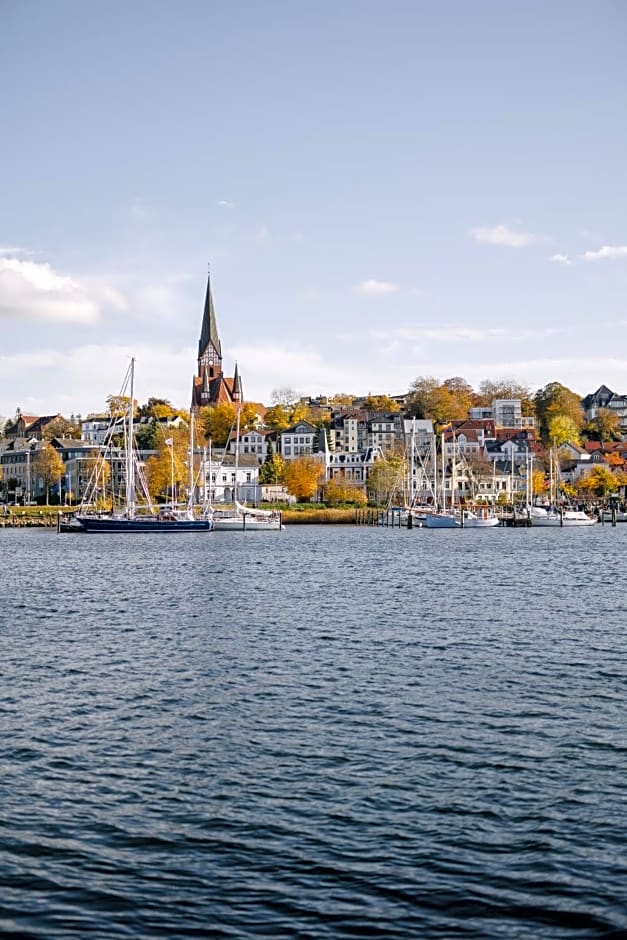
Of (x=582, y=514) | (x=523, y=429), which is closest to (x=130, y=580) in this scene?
(x=582, y=514)

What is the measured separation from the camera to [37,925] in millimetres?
10555

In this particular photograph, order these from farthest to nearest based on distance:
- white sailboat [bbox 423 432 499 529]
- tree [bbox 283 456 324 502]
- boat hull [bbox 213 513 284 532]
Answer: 1. tree [bbox 283 456 324 502]
2. white sailboat [bbox 423 432 499 529]
3. boat hull [bbox 213 513 284 532]

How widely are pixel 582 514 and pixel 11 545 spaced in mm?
69993

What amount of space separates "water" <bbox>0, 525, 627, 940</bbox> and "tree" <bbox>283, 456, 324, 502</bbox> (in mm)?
110694

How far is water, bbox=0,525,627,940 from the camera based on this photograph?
1099 cm

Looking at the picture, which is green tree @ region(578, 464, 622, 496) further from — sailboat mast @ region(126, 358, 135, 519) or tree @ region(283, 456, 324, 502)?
sailboat mast @ region(126, 358, 135, 519)

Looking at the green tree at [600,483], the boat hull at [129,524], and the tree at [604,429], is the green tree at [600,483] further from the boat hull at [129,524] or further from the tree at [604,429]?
the boat hull at [129,524]

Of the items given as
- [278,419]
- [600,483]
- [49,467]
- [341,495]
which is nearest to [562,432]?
[600,483]

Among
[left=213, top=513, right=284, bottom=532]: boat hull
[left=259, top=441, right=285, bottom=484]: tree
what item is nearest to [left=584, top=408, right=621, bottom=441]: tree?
[left=259, top=441, right=285, bottom=484]: tree

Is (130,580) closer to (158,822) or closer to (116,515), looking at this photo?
(158,822)

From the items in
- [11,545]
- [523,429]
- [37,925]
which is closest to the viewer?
[37,925]

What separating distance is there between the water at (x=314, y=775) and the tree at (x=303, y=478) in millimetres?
110694

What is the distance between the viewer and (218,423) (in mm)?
186250

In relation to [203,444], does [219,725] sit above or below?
below
